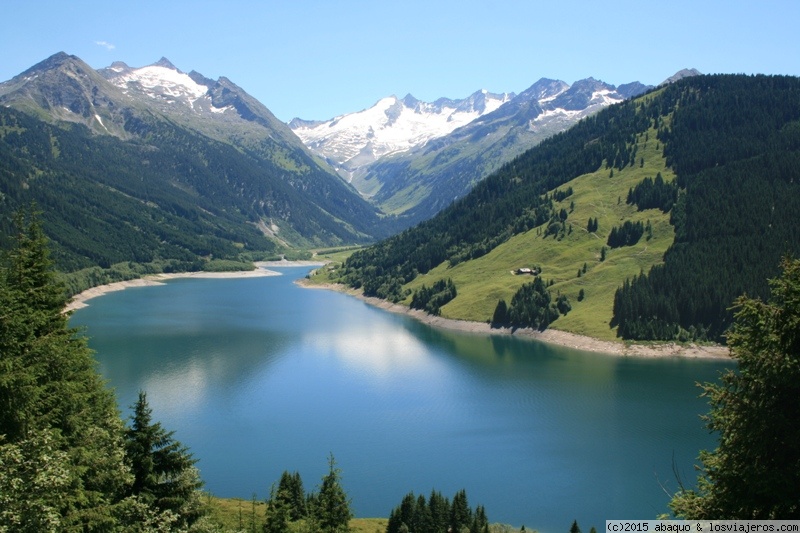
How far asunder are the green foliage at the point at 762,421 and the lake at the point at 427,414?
2020 centimetres

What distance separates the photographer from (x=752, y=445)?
54.7 feet

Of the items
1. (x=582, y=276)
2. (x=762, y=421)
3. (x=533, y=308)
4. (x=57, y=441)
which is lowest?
(x=533, y=308)

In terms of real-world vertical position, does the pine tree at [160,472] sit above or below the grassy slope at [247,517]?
above

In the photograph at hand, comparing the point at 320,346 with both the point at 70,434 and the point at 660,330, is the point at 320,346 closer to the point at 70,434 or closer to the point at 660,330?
the point at 660,330

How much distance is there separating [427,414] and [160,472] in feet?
231

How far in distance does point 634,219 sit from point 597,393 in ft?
350

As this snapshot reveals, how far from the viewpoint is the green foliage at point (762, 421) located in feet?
52.4

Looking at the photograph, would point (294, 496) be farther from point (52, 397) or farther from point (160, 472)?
point (52, 397)

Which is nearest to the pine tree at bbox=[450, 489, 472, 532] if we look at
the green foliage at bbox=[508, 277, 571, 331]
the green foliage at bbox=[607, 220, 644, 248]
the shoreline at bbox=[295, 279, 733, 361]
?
the shoreline at bbox=[295, 279, 733, 361]

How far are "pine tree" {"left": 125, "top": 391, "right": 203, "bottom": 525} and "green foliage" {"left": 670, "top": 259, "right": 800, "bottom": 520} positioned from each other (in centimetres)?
1773

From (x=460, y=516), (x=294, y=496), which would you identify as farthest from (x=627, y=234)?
(x=294, y=496)

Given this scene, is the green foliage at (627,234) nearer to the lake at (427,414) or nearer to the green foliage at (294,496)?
the lake at (427,414)

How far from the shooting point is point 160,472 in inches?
966

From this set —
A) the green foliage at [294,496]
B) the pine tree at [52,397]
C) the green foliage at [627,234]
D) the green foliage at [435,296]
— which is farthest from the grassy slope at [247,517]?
the green foliage at [627,234]
